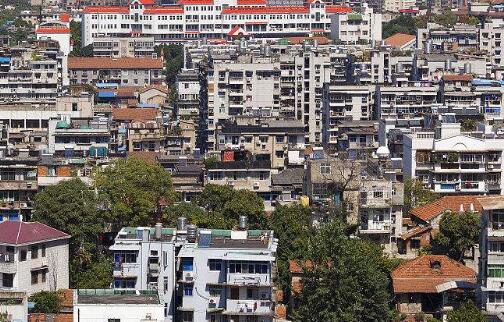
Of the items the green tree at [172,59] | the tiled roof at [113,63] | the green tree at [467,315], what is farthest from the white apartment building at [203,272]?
the green tree at [172,59]

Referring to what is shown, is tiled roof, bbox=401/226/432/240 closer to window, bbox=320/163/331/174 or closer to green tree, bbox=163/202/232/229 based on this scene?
window, bbox=320/163/331/174

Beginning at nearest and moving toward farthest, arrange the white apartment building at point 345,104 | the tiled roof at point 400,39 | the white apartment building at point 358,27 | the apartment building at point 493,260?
the apartment building at point 493,260, the white apartment building at point 345,104, the tiled roof at point 400,39, the white apartment building at point 358,27

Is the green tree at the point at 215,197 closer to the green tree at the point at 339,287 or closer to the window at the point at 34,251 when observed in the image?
the window at the point at 34,251

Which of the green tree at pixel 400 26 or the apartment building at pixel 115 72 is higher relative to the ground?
the green tree at pixel 400 26

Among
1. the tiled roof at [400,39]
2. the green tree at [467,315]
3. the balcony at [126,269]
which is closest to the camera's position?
the green tree at [467,315]

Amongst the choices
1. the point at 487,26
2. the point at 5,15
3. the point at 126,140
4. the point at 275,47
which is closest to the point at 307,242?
the point at 126,140

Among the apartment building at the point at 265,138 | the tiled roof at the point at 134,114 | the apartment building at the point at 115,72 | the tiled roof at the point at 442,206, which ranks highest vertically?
the apartment building at the point at 115,72

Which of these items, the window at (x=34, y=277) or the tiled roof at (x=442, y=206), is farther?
the tiled roof at (x=442, y=206)
